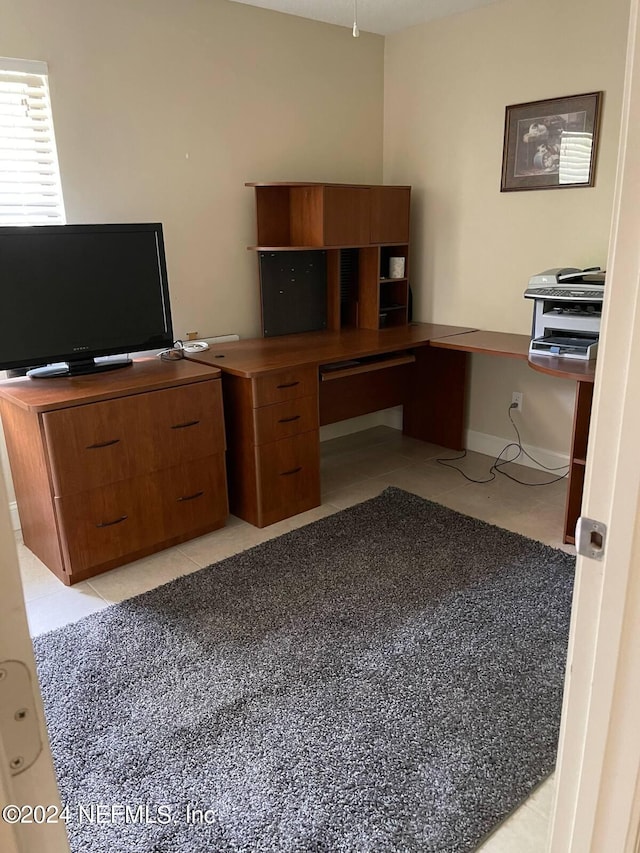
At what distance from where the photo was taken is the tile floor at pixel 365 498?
165cm

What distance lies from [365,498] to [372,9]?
2.60 metres

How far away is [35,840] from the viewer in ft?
1.74

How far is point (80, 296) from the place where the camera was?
105 inches

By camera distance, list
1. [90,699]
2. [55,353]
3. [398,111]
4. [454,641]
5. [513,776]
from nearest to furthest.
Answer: [513,776]
[90,699]
[454,641]
[55,353]
[398,111]

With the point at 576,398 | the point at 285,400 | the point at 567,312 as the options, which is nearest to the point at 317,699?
the point at 285,400

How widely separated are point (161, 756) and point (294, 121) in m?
3.23

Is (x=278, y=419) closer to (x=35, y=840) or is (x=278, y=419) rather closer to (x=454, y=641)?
(x=454, y=641)

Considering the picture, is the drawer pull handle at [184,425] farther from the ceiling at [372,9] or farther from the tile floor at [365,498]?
the ceiling at [372,9]

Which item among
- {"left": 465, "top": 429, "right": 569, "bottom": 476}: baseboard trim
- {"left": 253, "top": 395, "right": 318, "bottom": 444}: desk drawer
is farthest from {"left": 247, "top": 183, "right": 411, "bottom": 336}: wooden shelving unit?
{"left": 465, "top": 429, "right": 569, "bottom": 476}: baseboard trim

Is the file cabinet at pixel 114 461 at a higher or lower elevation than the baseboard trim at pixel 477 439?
higher

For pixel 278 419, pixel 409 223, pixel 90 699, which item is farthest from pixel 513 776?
pixel 409 223

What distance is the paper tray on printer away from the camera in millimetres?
2834

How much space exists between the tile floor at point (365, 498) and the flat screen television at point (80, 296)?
89cm

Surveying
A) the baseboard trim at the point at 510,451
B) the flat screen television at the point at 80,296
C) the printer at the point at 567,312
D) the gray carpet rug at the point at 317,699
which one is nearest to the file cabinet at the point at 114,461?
the flat screen television at the point at 80,296
